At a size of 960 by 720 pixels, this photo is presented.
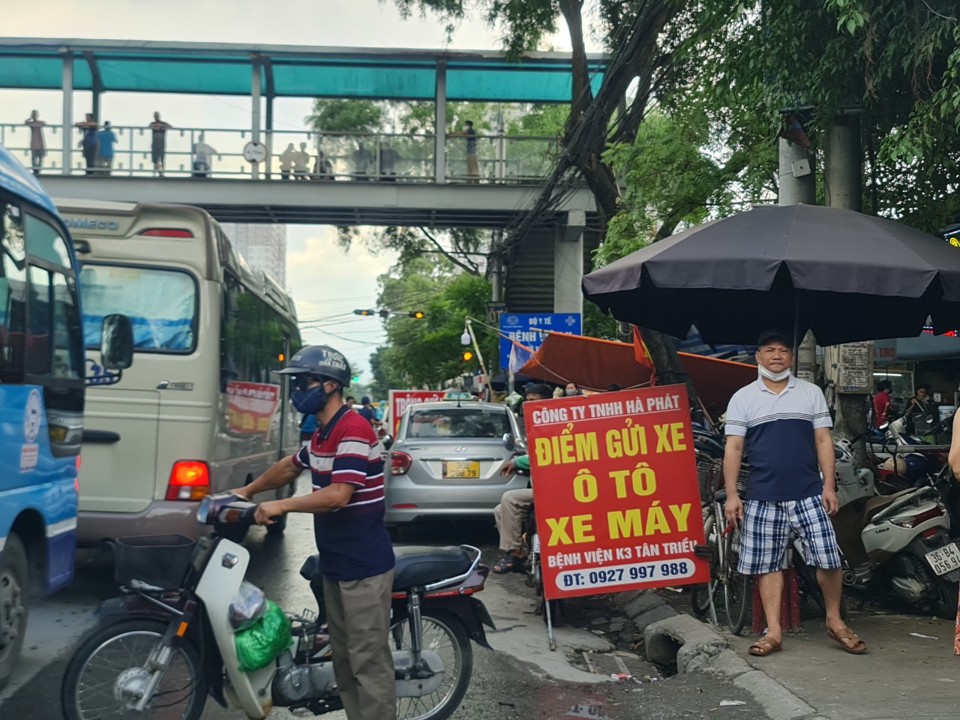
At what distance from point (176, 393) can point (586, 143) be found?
10013mm

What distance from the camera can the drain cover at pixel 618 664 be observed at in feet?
21.3

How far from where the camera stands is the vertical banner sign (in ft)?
22.5

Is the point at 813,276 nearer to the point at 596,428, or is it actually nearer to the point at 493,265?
the point at 596,428

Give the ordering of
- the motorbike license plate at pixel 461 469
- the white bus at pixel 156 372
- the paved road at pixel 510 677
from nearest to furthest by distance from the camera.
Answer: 1. the paved road at pixel 510 677
2. the white bus at pixel 156 372
3. the motorbike license plate at pixel 461 469

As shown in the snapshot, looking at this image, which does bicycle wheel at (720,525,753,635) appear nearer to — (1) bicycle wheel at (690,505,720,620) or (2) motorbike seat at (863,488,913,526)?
(1) bicycle wheel at (690,505,720,620)

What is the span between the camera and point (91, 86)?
82.1ft

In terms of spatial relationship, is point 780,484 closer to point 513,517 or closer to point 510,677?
point 510,677

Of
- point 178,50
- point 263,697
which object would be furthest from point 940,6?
point 178,50

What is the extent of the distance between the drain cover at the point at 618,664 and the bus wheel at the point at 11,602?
333 cm

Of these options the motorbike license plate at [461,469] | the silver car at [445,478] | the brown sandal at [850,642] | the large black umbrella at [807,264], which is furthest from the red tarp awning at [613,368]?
the brown sandal at [850,642]

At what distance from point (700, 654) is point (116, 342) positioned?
14.0 feet

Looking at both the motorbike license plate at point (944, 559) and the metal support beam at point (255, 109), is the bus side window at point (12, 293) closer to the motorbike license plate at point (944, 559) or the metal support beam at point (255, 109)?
the motorbike license plate at point (944, 559)

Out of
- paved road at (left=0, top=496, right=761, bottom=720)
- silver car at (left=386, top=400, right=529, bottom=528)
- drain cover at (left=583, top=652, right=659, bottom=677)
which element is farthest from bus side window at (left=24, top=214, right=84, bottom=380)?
silver car at (left=386, top=400, right=529, bottom=528)

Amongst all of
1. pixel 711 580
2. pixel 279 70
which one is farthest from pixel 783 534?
pixel 279 70
